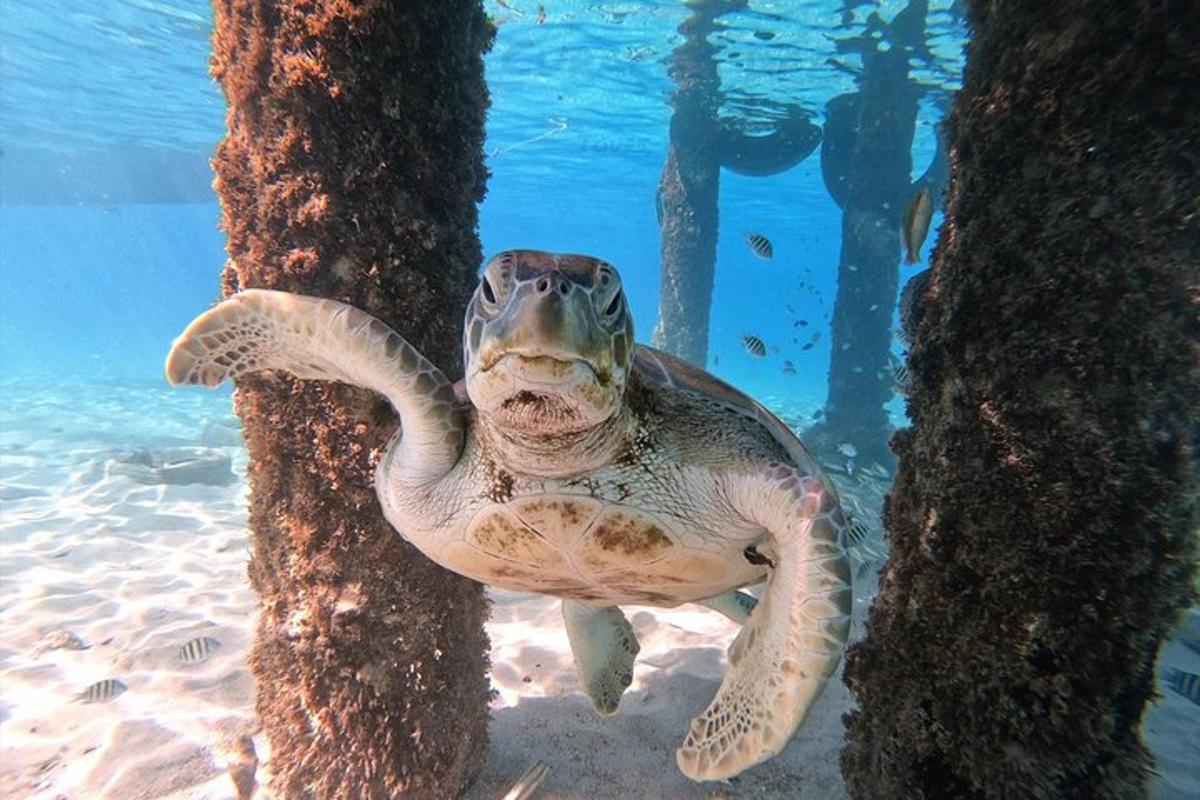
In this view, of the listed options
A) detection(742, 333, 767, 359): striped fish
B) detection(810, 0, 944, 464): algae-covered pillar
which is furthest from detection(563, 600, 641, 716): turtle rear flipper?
detection(810, 0, 944, 464): algae-covered pillar

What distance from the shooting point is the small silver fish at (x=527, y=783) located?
325 cm

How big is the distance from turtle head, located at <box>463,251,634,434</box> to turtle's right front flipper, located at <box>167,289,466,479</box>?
45 centimetres

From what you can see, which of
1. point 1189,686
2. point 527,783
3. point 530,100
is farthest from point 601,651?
point 530,100

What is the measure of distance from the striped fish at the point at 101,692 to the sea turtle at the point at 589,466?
3.13 metres

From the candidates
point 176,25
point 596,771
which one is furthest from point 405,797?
point 176,25

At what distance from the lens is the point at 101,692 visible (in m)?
4.41

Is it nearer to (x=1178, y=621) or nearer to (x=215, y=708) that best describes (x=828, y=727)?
(x=1178, y=621)

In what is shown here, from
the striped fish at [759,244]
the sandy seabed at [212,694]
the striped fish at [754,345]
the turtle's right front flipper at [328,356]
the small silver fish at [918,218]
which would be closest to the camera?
the turtle's right front flipper at [328,356]

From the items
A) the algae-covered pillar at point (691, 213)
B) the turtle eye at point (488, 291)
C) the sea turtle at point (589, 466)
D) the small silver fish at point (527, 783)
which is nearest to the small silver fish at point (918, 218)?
the sea turtle at point (589, 466)

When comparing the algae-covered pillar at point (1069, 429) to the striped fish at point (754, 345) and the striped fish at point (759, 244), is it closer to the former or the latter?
the striped fish at point (759, 244)

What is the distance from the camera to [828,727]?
3.99 meters

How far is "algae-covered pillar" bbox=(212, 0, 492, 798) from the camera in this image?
2932 mm

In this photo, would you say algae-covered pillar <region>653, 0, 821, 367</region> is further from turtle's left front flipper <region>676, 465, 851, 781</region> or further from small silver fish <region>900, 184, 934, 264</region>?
turtle's left front flipper <region>676, 465, 851, 781</region>

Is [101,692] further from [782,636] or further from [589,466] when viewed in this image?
[782,636]
